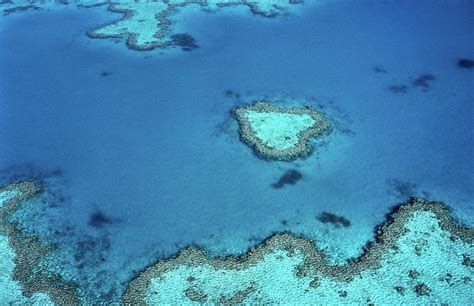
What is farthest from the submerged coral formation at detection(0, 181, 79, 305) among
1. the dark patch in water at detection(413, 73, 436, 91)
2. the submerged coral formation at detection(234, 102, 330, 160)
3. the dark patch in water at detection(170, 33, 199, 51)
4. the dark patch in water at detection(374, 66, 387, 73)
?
the dark patch in water at detection(413, 73, 436, 91)

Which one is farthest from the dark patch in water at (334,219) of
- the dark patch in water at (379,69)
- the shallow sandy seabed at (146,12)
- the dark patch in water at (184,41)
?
the shallow sandy seabed at (146,12)

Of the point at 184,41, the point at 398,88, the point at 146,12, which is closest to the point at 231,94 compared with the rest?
the point at 184,41

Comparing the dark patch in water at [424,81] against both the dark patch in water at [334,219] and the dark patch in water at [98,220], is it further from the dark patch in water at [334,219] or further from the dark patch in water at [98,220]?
the dark patch in water at [98,220]

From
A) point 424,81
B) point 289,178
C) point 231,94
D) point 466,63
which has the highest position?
point 466,63

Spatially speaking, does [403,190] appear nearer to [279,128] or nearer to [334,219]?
[334,219]

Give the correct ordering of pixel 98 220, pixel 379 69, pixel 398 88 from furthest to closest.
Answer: pixel 379 69, pixel 398 88, pixel 98 220

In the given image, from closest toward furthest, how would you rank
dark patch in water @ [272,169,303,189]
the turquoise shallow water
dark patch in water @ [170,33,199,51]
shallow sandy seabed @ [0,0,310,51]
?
the turquoise shallow water, dark patch in water @ [272,169,303,189], dark patch in water @ [170,33,199,51], shallow sandy seabed @ [0,0,310,51]

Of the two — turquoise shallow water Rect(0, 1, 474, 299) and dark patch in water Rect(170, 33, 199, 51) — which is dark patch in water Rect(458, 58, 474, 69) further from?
dark patch in water Rect(170, 33, 199, 51)
